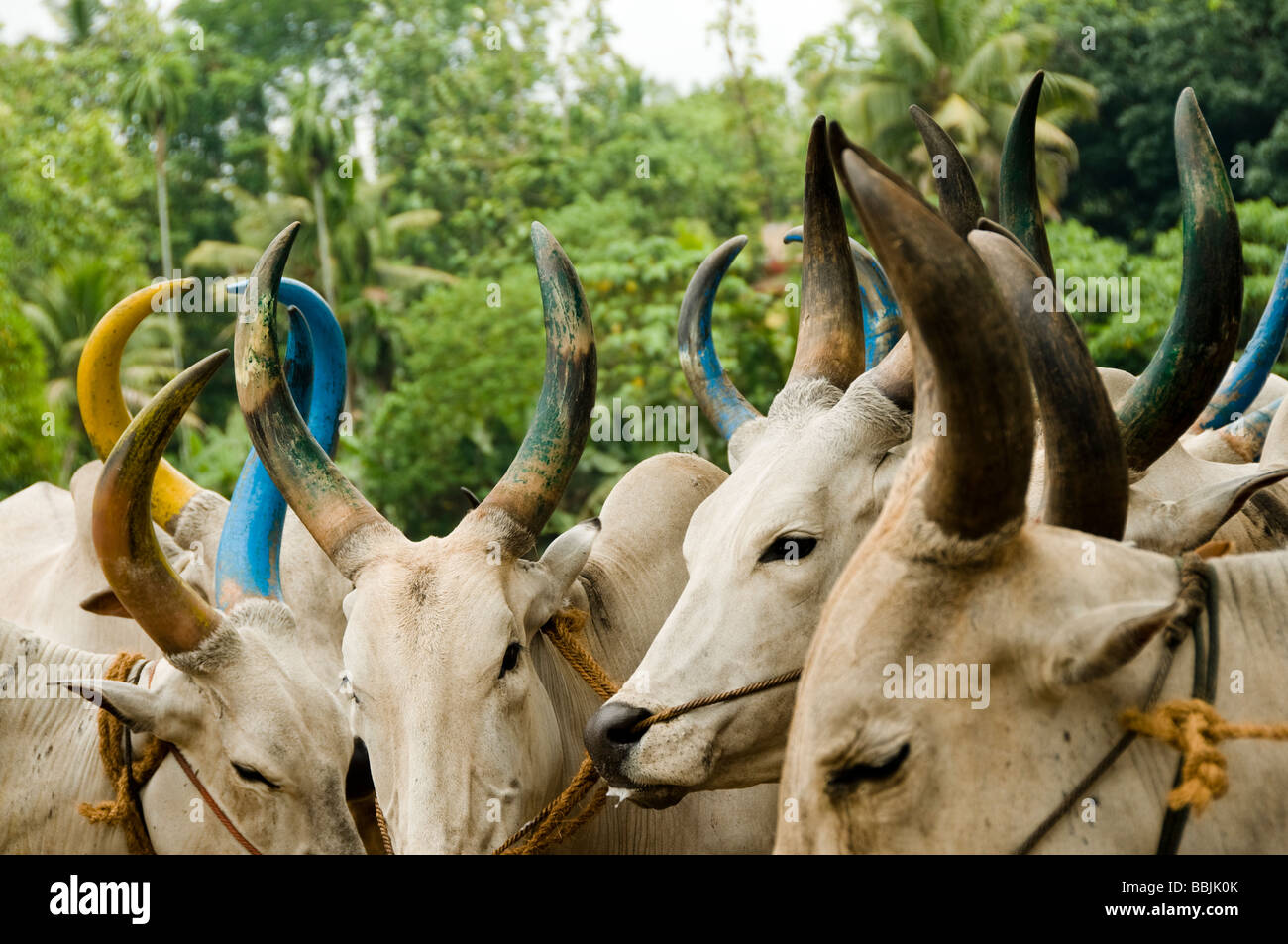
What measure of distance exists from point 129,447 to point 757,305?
12825 mm

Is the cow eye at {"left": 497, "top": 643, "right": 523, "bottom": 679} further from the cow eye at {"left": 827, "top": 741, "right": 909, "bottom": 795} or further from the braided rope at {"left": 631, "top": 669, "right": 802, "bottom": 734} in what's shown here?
the cow eye at {"left": 827, "top": 741, "right": 909, "bottom": 795}

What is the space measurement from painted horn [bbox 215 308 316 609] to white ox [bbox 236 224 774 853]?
0.39 meters

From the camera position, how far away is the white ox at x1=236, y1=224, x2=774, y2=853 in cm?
293

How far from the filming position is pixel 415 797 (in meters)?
2.87

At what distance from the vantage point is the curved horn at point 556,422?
3.29 metres

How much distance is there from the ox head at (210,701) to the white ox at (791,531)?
2.88 feet

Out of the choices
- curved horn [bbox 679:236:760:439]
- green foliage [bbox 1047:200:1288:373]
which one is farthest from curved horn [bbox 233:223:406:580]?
green foliage [bbox 1047:200:1288:373]

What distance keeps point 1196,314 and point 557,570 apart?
5.37 ft

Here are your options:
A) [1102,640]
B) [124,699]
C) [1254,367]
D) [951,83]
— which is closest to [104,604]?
[124,699]

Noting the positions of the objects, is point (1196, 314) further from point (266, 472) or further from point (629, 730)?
point (266, 472)

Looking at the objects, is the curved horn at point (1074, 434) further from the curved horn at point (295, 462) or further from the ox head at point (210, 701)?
the ox head at point (210, 701)

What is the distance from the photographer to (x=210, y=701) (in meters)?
3.26
